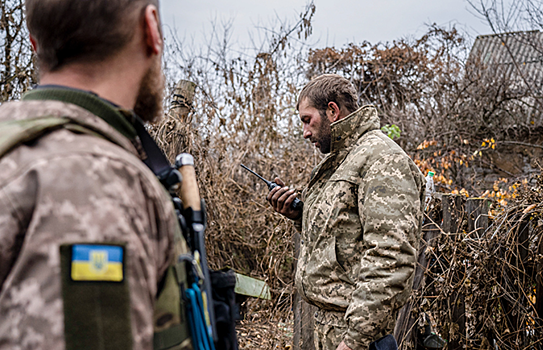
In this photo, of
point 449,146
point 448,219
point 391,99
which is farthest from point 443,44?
point 448,219

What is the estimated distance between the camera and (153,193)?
83cm

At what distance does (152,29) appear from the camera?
3.19ft

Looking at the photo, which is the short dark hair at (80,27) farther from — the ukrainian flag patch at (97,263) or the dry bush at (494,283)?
the dry bush at (494,283)

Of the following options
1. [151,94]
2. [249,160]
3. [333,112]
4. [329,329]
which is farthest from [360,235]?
[249,160]

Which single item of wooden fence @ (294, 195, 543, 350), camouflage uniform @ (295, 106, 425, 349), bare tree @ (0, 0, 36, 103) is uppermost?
bare tree @ (0, 0, 36, 103)

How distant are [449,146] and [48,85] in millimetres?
8384

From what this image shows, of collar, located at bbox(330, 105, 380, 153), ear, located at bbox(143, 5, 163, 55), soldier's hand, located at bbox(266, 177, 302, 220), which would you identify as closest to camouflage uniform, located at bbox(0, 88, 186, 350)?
ear, located at bbox(143, 5, 163, 55)

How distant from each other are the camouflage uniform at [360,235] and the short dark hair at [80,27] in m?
1.42

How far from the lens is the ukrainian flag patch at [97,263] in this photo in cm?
70

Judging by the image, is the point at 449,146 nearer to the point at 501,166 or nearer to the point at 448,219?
the point at 501,166

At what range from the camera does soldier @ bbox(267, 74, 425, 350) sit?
6.42 feet

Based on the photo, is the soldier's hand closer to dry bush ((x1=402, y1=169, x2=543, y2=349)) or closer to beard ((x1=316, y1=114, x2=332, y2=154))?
beard ((x1=316, y1=114, x2=332, y2=154))

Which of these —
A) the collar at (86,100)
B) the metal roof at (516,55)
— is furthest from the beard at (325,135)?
the metal roof at (516,55)

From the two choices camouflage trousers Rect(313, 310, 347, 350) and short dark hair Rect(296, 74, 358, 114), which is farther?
short dark hair Rect(296, 74, 358, 114)
